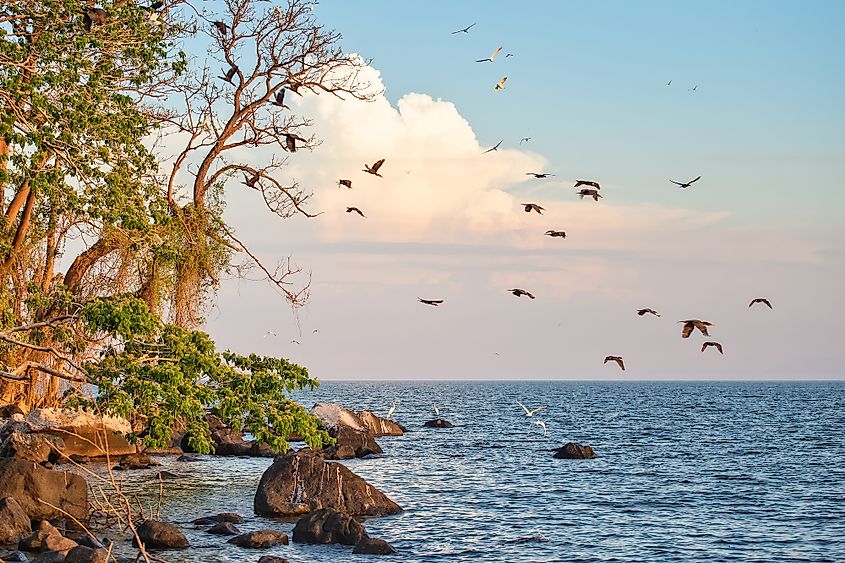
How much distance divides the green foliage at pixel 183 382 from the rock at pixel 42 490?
567cm

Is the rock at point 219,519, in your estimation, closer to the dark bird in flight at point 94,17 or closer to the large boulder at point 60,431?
the large boulder at point 60,431

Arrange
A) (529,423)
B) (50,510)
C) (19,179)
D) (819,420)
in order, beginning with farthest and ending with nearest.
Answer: (819,420) → (529,423) → (50,510) → (19,179)

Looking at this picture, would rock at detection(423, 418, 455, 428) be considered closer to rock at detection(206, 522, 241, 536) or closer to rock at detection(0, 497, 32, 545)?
rock at detection(206, 522, 241, 536)

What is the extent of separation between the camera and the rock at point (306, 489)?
26.4 meters

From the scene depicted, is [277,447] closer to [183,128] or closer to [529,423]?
[183,128]

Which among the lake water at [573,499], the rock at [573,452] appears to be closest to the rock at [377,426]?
the lake water at [573,499]

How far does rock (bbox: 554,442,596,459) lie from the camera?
164ft

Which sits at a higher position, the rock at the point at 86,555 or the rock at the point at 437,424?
the rock at the point at 86,555

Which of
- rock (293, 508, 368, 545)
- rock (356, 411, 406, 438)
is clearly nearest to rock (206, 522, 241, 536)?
rock (293, 508, 368, 545)

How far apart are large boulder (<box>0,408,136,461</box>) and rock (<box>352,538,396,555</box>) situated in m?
Result: 10.2

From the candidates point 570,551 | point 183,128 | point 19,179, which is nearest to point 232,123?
point 183,128

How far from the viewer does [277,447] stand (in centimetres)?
1912

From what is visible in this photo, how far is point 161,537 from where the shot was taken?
2103 cm

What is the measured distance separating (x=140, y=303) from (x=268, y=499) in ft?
33.4
